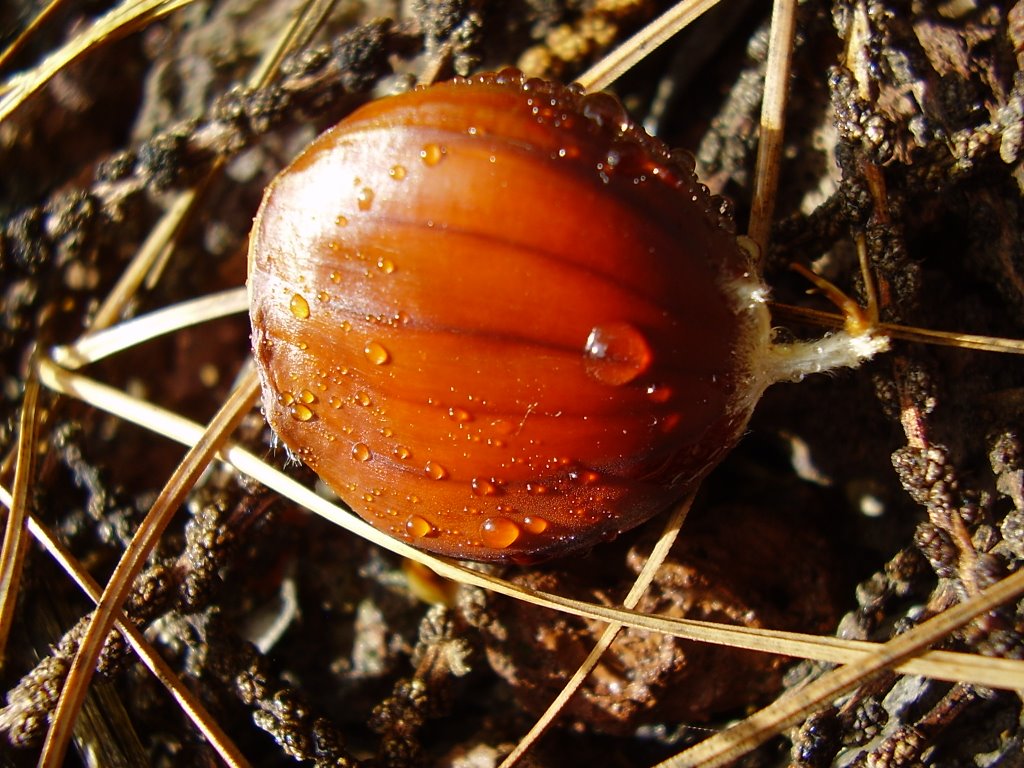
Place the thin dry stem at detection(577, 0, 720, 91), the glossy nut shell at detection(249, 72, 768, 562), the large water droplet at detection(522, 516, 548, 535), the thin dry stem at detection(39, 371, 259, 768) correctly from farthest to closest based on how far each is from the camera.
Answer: the thin dry stem at detection(577, 0, 720, 91) → the thin dry stem at detection(39, 371, 259, 768) → the large water droplet at detection(522, 516, 548, 535) → the glossy nut shell at detection(249, 72, 768, 562)

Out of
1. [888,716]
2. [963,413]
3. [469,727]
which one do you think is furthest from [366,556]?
[963,413]

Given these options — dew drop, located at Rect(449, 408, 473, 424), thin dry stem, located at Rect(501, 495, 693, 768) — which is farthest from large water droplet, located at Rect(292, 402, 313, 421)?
thin dry stem, located at Rect(501, 495, 693, 768)

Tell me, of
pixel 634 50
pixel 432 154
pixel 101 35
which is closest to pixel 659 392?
pixel 432 154

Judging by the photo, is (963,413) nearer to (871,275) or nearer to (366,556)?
(871,275)

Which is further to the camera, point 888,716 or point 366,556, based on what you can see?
point 366,556

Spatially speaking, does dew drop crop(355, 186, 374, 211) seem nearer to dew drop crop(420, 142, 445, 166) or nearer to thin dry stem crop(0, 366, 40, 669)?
dew drop crop(420, 142, 445, 166)

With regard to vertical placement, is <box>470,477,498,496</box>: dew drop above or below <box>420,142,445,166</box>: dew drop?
below

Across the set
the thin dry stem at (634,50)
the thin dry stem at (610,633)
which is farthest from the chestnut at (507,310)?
the thin dry stem at (634,50)

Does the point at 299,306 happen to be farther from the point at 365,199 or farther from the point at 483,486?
the point at 483,486

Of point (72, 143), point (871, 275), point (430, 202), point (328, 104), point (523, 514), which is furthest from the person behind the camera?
point (72, 143)
